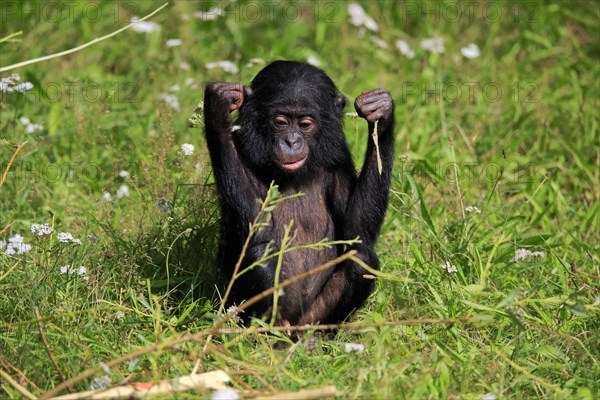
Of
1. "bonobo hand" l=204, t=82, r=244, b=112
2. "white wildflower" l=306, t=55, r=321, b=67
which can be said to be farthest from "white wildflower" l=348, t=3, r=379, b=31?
"bonobo hand" l=204, t=82, r=244, b=112

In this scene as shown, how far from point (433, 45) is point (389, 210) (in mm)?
3203

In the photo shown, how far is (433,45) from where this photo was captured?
30.5 feet

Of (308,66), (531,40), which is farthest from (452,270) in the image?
(531,40)

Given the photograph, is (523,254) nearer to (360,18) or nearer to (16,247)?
(16,247)

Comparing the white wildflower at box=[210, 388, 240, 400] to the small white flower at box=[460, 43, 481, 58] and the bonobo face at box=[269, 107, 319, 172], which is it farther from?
the small white flower at box=[460, 43, 481, 58]

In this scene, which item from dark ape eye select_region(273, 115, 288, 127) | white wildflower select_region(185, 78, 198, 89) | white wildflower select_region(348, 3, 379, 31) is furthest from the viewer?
white wildflower select_region(348, 3, 379, 31)

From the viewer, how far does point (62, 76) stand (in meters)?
8.73

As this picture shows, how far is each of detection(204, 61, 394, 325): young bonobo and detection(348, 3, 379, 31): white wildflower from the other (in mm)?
3809

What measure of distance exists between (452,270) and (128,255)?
2048 millimetres

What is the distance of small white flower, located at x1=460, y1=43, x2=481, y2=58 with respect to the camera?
29.1ft

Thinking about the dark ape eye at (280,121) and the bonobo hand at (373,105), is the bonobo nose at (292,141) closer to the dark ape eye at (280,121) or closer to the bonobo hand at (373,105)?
the dark ape eye at (280,121)

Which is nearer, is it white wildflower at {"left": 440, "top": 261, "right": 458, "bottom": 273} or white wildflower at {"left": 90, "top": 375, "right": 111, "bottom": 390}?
white wildflower at {"left": 90, "top": 375, "right": 111, "bottom": 390}

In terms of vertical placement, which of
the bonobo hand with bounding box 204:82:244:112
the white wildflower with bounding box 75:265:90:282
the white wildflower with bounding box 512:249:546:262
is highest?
the bonobo hand with bounding box 204:82:244:112

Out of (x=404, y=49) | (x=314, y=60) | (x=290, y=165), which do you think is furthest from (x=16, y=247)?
(x=404, y=49)
